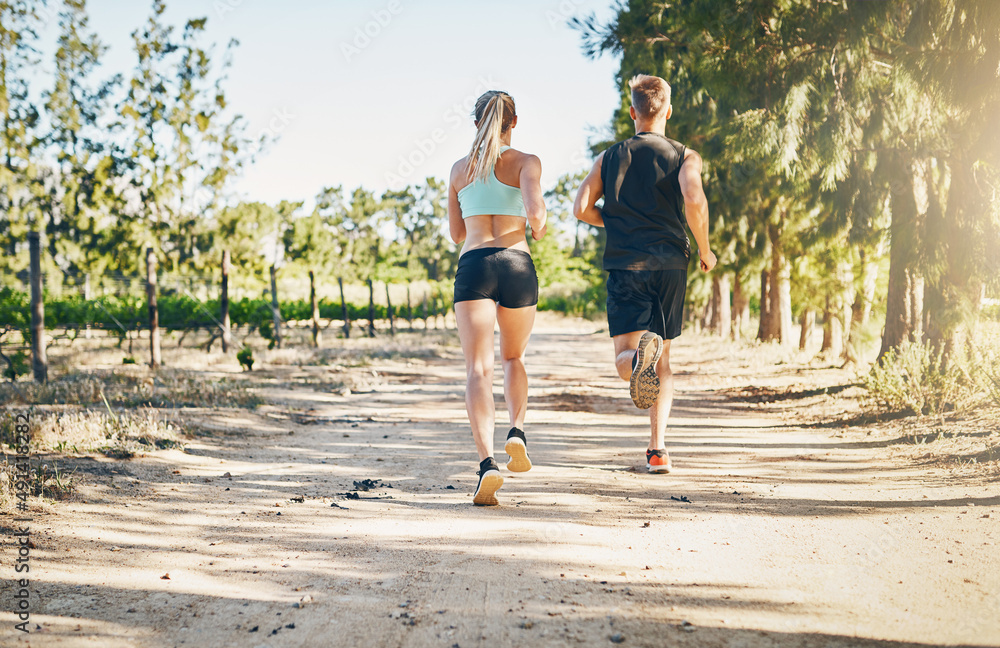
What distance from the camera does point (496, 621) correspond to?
224 centimetres

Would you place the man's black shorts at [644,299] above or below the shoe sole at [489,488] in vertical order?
above

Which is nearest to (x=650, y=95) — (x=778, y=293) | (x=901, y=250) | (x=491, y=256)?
(x=491, y=256)

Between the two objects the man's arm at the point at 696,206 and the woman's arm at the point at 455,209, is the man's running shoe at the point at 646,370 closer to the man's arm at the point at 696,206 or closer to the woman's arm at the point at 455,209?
the man's arm at the point at 696,206

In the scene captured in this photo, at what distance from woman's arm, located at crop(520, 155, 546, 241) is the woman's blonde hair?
0.58 ft

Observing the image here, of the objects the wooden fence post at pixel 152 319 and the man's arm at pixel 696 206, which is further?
the wooden fence post at pixel 152 319

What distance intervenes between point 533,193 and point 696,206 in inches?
42.7

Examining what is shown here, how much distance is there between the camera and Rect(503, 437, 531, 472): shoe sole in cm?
364

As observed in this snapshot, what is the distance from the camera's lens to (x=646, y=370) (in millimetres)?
3854

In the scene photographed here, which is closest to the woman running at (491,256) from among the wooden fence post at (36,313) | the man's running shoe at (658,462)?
the man's running shoe at (658,462)

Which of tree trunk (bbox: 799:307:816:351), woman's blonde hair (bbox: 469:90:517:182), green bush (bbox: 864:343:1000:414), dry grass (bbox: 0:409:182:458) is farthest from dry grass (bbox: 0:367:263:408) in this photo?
tree trunk (bbox: 799:307:816:351)

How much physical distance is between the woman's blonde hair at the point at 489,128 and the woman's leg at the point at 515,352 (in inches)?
30.2

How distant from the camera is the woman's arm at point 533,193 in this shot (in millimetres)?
3582

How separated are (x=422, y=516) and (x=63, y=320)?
734 inches

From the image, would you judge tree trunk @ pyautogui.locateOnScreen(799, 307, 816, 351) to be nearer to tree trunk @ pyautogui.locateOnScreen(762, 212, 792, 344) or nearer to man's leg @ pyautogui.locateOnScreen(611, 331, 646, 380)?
tree trunk @ pyautogui.locateOnScreen(762, 212, 792, 344)
